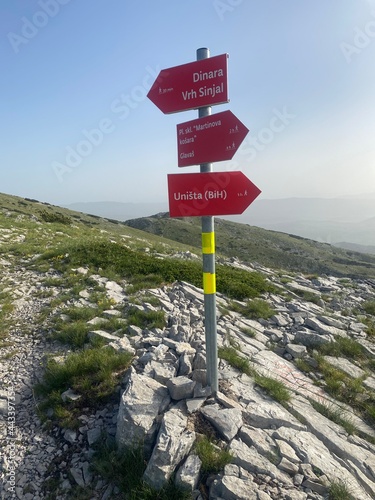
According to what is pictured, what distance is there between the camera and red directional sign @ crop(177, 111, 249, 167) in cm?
414

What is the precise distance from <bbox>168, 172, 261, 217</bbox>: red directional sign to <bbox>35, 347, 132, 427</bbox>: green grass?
3171mm

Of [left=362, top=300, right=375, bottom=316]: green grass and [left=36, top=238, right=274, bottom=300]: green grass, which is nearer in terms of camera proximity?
[left=36, top=238, right=274, bottom=300]: green grass

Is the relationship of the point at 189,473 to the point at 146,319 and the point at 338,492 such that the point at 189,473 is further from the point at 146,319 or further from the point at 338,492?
the point at 146,319

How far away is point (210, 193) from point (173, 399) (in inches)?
131

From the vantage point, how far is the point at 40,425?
460 cm

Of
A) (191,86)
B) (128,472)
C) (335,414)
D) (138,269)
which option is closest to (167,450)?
(128,472)

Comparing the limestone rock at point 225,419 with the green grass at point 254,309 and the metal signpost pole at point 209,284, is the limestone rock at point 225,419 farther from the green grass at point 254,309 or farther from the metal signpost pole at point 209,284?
the green grass at point 254,309

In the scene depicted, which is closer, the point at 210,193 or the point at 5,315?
the point at 210,193

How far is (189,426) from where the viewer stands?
13.6 feet

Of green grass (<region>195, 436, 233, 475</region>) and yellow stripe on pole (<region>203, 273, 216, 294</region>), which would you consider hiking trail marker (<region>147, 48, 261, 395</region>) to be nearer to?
yellow stripe on pole (<region>203, 273, 216, 294</region>)

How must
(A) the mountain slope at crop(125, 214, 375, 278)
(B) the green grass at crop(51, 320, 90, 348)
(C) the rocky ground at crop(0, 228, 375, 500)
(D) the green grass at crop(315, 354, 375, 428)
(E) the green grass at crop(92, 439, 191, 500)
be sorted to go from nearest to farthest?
(E) the green grass at crop(92, 439, 191, 500), (C) the rocky ground at crop(0, 228, 375, 500), (D) the green grass at crop(315, 354, 375, 428), (B) the green grass at crop(51, 320, 90, 348), (A) the mountain slope at crop(125, 214, 375, 278)

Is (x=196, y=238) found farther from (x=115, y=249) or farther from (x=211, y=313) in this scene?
(x=211, y=313)

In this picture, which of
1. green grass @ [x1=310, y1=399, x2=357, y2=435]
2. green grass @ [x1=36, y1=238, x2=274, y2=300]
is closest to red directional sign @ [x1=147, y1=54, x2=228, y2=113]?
green grass @ [x1=310, y1=399, x2=357, y2=435]

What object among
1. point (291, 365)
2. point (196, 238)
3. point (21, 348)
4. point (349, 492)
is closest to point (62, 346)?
point (21, 348)
